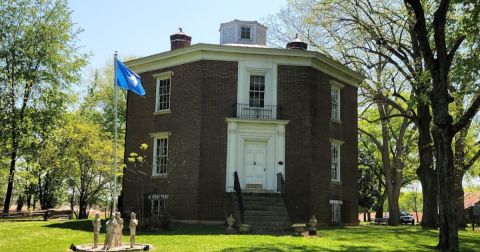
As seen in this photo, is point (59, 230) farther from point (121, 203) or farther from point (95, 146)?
point (95, 146)

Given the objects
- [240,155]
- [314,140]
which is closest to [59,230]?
[240,155]

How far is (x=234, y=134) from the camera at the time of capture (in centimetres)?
2164

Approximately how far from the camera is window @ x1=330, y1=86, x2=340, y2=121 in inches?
971

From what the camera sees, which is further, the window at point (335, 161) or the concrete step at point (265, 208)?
the window at point (335, 161)

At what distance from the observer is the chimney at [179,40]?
24.9m

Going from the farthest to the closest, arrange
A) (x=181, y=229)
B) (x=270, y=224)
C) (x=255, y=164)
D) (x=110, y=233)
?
(x=255, y=164) → (x=181, y=229) → (x=270, y=224) → (x=110, y=233)

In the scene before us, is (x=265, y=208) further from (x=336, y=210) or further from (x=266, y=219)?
(x=336, y=210)

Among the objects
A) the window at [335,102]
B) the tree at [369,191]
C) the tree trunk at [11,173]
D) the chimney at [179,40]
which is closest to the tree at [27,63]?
the tree trunk at [11,173]

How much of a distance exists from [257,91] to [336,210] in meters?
6.82

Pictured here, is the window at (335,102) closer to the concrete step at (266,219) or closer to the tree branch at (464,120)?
the concrete step at (266,219)

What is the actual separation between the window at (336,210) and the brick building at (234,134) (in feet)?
0.15

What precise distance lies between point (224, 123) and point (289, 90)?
10.6 ft

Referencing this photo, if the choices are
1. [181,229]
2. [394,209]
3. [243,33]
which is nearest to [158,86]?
[243,33]

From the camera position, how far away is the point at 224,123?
21.8m
